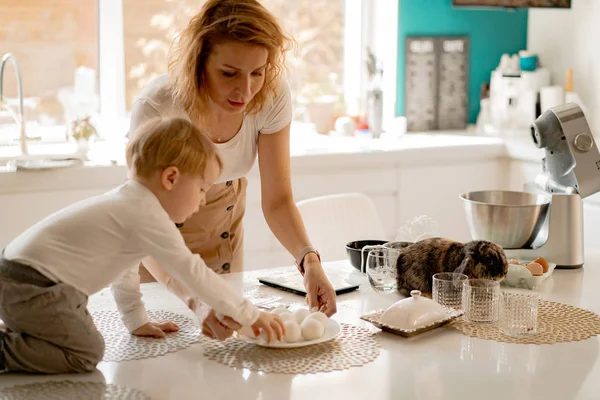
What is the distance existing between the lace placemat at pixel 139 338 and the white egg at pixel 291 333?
0.59 ft

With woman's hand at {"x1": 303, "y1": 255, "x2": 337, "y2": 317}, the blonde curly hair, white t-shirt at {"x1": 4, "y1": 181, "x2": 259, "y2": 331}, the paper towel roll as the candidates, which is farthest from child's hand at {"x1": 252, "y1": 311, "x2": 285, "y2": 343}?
the paper towel roll

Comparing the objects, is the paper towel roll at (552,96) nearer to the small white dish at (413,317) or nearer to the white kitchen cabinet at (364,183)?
the white kitchen cabinet at (364,183)

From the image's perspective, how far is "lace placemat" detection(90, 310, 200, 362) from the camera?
1.53 m

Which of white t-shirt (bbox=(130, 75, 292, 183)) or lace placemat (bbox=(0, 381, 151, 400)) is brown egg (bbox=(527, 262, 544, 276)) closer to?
white t-shirt (bbox=(130, 75, 292, 183))

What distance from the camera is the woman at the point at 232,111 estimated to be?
6.04 ft

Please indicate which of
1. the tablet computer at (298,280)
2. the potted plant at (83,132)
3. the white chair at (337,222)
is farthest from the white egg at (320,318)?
the potted plant at (83,132)

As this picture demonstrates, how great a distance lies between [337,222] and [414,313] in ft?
3.43

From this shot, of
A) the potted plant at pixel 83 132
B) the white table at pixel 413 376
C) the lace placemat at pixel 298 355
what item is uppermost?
the potted plant at pixel 83 132

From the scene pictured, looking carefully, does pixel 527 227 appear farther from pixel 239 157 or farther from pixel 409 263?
pixel 239 157

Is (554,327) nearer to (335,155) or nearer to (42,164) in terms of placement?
(335,155)

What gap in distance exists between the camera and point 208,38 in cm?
188

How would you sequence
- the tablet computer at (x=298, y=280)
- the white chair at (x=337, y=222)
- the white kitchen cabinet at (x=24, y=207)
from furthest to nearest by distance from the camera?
the white kitchen cabinet at (x=24, y=207), the white chair at (x=337, y=222), the tablet computer at (x=298, y=280)

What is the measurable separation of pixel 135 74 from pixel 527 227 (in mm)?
2104

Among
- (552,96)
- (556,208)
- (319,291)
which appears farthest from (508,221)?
(552,96)
